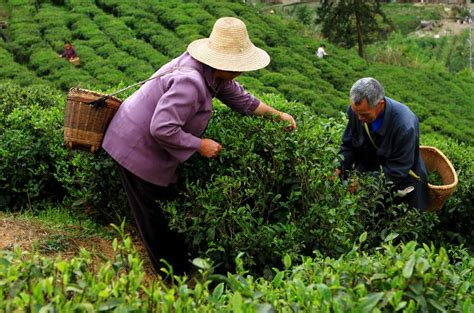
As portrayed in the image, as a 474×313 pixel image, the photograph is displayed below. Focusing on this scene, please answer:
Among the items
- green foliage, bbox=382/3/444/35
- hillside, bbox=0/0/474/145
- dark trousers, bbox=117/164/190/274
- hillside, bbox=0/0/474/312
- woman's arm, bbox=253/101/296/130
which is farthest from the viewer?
green foliage, bbox=382/3/444/35

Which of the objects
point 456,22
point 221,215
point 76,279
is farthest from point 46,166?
point 456,22

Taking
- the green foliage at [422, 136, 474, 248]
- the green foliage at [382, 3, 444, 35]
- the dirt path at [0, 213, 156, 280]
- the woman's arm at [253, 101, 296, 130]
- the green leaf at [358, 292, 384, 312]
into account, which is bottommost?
the green foliage at [382, 3, 444, 35]

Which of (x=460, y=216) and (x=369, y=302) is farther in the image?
(x=460, y=216)

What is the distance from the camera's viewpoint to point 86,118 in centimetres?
368

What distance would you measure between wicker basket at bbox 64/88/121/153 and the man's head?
139 cm

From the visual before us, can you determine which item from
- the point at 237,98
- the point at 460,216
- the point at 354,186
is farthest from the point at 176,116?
the point at 460,216

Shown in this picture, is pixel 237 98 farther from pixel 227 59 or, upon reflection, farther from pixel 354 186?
pixel 354 186

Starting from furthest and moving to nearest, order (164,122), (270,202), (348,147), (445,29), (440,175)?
(445,29), (440,175), (348,147), (270,202), (164,122)

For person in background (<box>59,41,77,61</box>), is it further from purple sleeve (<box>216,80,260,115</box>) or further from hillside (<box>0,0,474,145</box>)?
purple sleeve (<box>216,80,260,115</box>)

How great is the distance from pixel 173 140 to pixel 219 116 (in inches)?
34.3

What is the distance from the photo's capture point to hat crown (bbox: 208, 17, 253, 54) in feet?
11.9

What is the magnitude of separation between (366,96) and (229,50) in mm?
917

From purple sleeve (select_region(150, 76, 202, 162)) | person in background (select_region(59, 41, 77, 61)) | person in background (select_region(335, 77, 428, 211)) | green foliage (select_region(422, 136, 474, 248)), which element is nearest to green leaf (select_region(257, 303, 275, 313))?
purple sleeve (select_region(150, 76, 202, 162))

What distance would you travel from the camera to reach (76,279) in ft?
7.14
